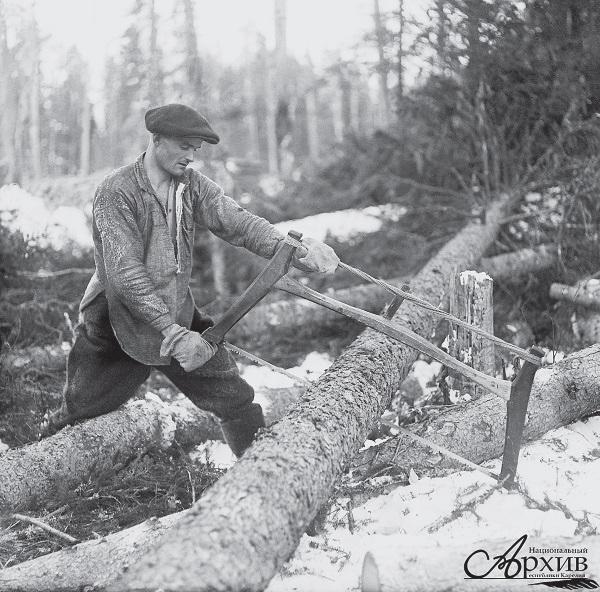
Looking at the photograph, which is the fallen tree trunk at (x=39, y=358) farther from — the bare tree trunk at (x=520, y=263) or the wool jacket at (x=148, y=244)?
the bare tree trunk at (x=520, y=263)

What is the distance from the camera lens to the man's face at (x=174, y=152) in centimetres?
299

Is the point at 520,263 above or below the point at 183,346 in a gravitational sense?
below

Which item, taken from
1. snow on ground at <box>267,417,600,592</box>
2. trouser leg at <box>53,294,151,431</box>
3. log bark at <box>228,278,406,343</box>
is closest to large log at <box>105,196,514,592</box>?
snow on ground at <box>267,417,600,592</box>

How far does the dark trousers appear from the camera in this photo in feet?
11.2

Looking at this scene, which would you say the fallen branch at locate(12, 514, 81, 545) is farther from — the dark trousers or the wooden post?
the wooden post

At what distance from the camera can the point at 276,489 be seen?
87.1 inches

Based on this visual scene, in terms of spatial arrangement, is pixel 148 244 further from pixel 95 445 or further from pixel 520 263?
pixel 520 263

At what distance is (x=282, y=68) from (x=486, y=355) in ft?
88.0

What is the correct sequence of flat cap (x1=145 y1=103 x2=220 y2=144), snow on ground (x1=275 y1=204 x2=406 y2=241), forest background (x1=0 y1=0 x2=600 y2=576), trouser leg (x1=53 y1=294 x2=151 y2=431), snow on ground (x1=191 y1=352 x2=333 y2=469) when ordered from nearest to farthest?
flat cap (x1=145 y1=103 x2=220 y2=144) < trouser leg (x1=53 y1=294 x2=151 y2=431) < snow on ground (x1=191 y1=352 x2=333 y2=469) < forest background (x1=0 y1=0 x2=600 y2=576) < snow on ground (x1=275 y1=204 x2=406 y2=241)

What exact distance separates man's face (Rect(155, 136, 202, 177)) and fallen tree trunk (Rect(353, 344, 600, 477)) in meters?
1.81

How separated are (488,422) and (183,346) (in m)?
1.76

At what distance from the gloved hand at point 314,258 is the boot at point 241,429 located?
101cm

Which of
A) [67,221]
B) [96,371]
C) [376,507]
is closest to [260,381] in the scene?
[96,371]

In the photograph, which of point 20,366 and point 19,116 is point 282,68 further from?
point 20,366
